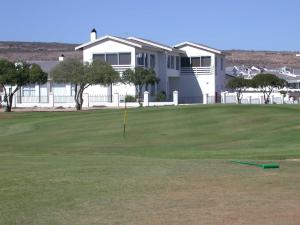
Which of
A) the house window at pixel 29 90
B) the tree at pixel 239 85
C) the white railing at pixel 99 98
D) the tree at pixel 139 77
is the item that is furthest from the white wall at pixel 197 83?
the house window at pixel 29 90

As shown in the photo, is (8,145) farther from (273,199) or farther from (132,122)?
(273,199)

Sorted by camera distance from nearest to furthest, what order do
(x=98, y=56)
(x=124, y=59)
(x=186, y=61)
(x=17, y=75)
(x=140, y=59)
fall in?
(x=17, y=75)
(x=124, y=59)
(x=140, y=59)
(x=98, y=56)
(x=186, y=61)

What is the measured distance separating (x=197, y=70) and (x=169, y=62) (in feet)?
15.7

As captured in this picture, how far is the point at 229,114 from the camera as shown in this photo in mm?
35219

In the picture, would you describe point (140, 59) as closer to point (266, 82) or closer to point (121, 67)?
point (121, 67)

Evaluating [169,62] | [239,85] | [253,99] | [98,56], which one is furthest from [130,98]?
[253,99]

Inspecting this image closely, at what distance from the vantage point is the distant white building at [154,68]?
73.9 meters

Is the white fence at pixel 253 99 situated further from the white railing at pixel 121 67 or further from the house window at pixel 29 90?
the house window at pixel 29 90

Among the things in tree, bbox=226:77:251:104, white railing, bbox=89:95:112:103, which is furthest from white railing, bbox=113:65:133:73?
tree, bbox=226:77:251:104

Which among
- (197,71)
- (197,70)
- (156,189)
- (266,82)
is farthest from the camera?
(197,70)

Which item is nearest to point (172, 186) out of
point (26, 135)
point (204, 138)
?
point (204, 138)

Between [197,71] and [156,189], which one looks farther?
[197,71]

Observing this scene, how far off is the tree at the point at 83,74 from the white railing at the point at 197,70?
1767cm

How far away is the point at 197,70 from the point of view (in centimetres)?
8369
